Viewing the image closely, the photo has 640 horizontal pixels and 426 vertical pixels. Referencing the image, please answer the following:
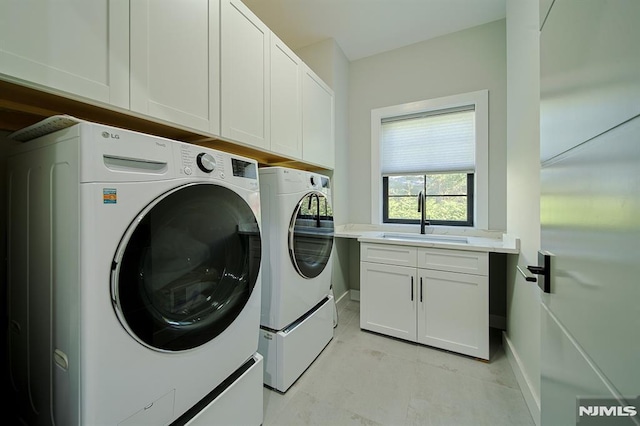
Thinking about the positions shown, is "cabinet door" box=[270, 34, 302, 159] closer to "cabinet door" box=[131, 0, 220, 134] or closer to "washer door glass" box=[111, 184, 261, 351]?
"cabinet door" box=[131, 0, 220, 134]

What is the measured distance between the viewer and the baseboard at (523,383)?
48.8 inches

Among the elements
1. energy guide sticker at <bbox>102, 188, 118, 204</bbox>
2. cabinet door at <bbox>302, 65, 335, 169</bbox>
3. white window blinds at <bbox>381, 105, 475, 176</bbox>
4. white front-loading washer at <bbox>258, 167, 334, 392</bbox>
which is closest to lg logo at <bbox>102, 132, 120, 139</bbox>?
energy guide sticker at <bbox>102, 188, 118, 204</bbox>

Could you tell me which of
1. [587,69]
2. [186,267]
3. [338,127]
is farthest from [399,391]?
[338,127]

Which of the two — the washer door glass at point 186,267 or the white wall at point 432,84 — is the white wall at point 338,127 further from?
the washer door glass at point 186,267

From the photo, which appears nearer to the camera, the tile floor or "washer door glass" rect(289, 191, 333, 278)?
the tile floor

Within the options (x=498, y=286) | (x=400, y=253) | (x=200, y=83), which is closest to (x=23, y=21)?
(x=200, y=83)

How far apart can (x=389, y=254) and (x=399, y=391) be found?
96 cm

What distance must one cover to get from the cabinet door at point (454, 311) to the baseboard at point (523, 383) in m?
0.16

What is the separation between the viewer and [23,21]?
0.64 meters

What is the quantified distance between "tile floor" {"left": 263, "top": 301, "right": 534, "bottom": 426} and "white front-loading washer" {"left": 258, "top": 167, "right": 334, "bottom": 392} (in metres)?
0.15

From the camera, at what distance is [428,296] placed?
1887mm

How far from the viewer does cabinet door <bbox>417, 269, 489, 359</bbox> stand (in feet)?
5.67

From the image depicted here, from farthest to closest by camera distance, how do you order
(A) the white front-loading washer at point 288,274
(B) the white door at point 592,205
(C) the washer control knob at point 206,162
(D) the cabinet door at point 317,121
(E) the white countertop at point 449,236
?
(D) the cabinet door at point 317,121, (E) the white countertop at point 449,236, (A) the white front-loading washer at point 288,274, (C) the washer control knob at point 206,162, (B) the white door at point 592,205

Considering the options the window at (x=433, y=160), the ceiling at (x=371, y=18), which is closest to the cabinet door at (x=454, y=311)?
the window at (x=433, y=160)
